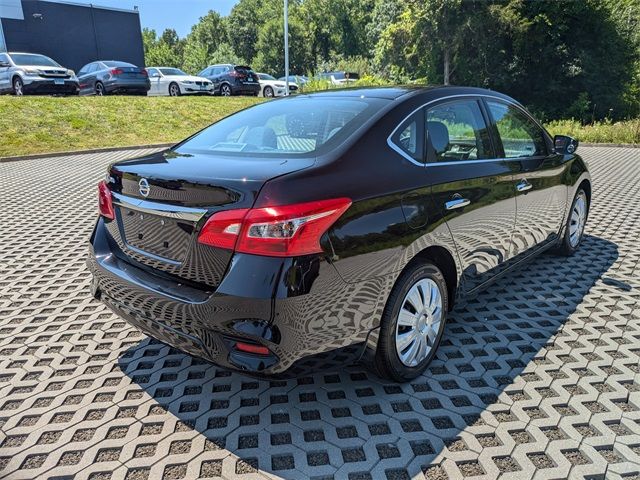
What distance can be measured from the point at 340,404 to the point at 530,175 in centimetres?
236

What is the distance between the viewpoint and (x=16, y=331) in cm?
356

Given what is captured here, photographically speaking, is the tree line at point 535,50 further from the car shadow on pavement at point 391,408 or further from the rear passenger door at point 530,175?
the car shadow on pavement at point 391,408

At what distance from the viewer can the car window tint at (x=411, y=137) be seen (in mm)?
2781

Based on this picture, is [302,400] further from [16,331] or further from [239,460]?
[16,331]

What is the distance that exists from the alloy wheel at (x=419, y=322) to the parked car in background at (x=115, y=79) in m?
18.8

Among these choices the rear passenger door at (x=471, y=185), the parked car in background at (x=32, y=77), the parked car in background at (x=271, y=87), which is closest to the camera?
the rear passenger door at (x=471, y=185)

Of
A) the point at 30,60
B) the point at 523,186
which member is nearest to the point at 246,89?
the point at 30,60

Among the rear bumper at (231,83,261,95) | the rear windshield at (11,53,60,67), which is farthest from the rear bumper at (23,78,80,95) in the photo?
the rear bumper at (231,83,261,95)

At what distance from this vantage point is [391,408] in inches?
106

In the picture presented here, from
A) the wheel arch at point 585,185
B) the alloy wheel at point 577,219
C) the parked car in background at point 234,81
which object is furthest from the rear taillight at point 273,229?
the parked car in background at point 234,81

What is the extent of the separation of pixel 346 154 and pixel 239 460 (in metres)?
1.58

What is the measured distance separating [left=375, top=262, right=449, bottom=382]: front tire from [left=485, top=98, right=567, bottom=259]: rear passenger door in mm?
1164

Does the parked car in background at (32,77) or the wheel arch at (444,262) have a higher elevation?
the parked car in background at (32,77)

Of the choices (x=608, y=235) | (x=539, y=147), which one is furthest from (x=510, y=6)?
(x=539, y=147)
